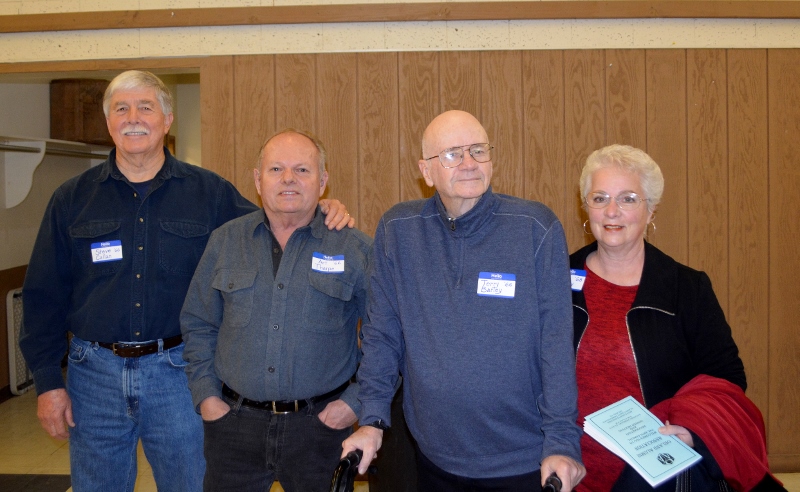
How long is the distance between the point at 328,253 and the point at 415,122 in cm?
166

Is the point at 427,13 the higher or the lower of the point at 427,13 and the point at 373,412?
the higher

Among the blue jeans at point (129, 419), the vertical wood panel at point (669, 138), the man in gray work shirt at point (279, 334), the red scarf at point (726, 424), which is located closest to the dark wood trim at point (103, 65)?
the man in gray work shirt at point (279, 334)

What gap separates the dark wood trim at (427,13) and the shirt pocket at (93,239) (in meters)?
1.78

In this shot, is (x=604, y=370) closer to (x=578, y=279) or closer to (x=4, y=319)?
(x=578, y=279)

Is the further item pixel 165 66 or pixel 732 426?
pixel 165 66

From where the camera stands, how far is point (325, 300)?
212 centimetres

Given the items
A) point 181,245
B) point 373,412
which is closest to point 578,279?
point 373,412

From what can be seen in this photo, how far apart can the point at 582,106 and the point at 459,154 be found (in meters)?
2.11

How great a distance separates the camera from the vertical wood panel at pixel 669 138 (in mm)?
3582

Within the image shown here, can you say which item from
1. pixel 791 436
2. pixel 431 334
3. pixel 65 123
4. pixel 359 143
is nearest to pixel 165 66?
pixel 359 143

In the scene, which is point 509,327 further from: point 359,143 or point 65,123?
point 65,123

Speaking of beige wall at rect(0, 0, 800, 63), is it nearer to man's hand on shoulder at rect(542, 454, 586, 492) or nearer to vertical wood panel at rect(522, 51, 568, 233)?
vertical wood panel at rect(522, 51, 568, 233)

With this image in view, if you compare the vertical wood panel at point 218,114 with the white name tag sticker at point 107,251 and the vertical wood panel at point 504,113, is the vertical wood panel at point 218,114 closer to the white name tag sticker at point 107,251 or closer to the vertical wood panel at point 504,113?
the white name tag sticker at point 107,251

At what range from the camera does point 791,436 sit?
3662 mm
